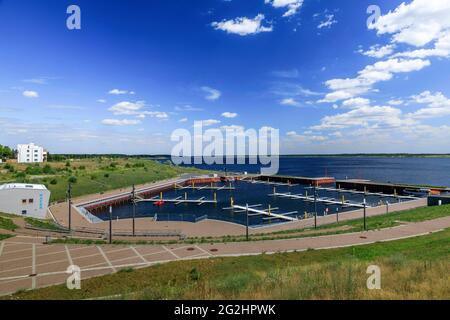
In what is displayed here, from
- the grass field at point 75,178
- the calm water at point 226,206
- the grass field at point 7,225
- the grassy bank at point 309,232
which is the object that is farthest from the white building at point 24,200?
the grassy bank at point 309,232

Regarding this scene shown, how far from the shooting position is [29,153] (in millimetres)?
165500

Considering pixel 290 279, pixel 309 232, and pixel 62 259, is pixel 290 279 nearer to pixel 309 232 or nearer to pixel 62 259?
pixel 62 259

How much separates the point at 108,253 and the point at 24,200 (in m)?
31.0

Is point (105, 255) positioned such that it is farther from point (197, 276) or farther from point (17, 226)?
point (17, 226)

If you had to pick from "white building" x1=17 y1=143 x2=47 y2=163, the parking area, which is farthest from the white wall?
"white building" x1=17 y1=143 x2=47 y2=163

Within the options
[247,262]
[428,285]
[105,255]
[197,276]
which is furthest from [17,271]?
[428,285]

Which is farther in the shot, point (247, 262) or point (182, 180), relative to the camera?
point (182, 180)

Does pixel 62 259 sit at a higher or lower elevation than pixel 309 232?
higher

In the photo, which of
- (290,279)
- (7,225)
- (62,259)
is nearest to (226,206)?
(7,225)

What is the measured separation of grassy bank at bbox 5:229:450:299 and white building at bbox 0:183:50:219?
121 ft

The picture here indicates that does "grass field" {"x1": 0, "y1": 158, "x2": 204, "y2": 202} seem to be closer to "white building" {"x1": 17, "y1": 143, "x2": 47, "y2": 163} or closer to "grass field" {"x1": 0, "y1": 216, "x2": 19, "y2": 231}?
"grass field" {"x1": 0, "y1": 216, "x2": 19, "y2": 231}

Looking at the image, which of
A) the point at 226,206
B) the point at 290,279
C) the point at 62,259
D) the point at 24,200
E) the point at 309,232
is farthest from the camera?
the point at 226,206

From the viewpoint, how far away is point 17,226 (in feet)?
123
